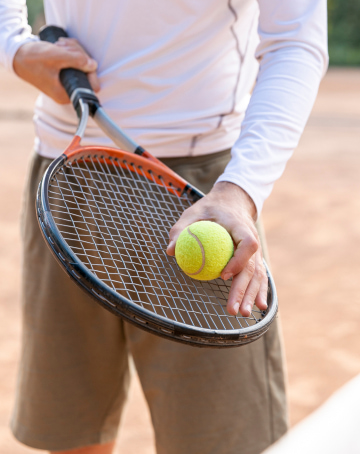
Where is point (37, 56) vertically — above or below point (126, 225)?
above

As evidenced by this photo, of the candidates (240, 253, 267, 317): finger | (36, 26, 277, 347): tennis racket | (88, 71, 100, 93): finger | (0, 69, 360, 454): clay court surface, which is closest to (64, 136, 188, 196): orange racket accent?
(36, 26, 277, 347): tennis racket

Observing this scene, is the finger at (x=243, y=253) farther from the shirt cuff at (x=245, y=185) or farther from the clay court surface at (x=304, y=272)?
the clay court surface at (x=304, y=272)

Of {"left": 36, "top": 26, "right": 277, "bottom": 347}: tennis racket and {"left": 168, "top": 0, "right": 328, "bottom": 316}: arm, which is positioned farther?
{"left": 36, "top": 26, "right": 277, "bottom": 347}: tennis racket

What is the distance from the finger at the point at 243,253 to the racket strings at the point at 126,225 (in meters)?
0.23

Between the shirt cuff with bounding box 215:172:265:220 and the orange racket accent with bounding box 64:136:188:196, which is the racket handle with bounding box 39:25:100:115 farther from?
the shirt cuff with bounding box 215:172:265:220

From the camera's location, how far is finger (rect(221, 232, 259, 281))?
920 mm

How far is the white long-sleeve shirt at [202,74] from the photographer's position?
1.06m

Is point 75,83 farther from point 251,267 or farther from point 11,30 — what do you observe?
point 251,267

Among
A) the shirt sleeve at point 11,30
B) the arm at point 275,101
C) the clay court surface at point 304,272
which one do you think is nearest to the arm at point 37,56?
the shirt sleeve at point 11,30

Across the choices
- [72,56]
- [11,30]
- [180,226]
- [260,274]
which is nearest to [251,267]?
[260,274]

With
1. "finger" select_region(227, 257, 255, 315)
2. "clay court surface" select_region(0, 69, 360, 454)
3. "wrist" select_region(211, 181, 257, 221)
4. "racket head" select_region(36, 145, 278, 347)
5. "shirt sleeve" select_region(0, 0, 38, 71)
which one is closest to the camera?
"finger" select_region(227, 257, 255, 315)

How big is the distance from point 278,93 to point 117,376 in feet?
2.41

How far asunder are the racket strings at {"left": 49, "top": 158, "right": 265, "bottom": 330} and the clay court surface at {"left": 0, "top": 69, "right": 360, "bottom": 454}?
1056 mm

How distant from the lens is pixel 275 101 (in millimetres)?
1061
